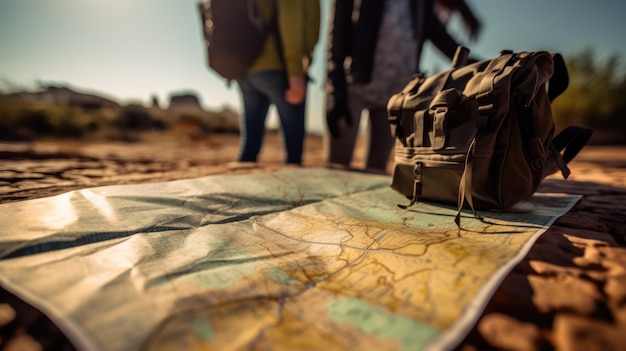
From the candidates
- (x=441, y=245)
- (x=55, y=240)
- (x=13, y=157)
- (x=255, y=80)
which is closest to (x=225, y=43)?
(x=255, y=80)

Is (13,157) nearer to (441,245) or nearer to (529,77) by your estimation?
(441,245)

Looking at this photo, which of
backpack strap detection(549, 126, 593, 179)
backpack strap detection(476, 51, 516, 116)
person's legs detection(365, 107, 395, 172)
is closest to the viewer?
backpack strap detection(476, 51, 516, 116)

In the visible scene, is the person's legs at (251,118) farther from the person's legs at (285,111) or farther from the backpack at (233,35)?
the backpack at (233,35)

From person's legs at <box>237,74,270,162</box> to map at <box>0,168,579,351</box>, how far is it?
129 cm

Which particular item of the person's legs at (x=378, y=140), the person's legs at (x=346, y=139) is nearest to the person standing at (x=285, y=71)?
the person's legs at (x=346, y=139)

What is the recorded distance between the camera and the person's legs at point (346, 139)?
2.01 meters

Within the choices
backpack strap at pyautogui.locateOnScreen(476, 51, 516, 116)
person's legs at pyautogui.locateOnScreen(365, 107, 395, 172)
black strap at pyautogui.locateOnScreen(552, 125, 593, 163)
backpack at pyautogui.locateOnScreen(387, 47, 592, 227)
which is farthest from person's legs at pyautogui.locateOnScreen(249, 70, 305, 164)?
black strap at pyautogui.locateOnScreen(552, 125, 593, 163)

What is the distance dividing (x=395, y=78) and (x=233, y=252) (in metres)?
1.76

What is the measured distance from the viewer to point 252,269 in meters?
0.59

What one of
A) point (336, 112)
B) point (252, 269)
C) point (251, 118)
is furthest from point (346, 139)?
point (252, 269)

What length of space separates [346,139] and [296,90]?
0.58 meters

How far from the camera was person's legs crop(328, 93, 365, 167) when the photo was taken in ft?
6.61

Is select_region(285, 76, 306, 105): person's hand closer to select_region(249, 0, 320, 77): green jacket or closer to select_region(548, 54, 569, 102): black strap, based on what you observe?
select_region(249, 0, 320, 77): green jacket

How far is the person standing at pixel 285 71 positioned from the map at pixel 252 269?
117 centimetres
